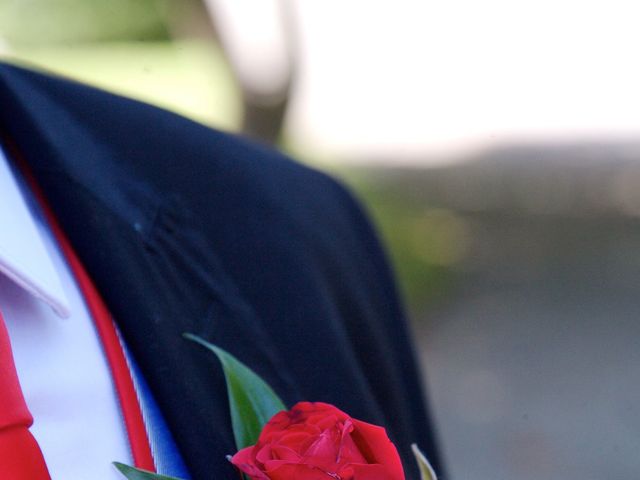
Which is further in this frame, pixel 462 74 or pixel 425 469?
pixel 462 74

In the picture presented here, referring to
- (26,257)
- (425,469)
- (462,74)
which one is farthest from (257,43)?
(425,469)

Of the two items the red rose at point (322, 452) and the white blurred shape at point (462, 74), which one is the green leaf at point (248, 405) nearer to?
the red rose at point (322, 452)

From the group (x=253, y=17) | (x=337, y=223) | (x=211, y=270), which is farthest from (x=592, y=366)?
(x=211, y=270)

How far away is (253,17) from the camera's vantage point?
5.03 meters

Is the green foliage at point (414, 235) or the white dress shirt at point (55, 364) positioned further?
the green foliage at point (414, 235)

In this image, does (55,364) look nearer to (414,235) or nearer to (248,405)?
(248,405)

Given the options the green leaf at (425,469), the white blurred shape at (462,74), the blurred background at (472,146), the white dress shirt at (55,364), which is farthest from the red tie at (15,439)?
the white blurred shape at (462,74)

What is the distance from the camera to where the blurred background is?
12.1 ft

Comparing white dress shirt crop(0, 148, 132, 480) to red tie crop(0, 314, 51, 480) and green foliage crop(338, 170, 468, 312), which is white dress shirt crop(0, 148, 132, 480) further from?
green foliage crop(338, 170, 468, 312)

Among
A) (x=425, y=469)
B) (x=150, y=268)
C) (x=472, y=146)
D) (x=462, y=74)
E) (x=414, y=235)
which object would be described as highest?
(x=462, y=74)

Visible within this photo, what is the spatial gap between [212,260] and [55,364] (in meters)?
0.27

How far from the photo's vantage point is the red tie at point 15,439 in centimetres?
69

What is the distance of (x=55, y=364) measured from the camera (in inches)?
33.6

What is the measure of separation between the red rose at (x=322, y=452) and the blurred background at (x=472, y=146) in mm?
2660
